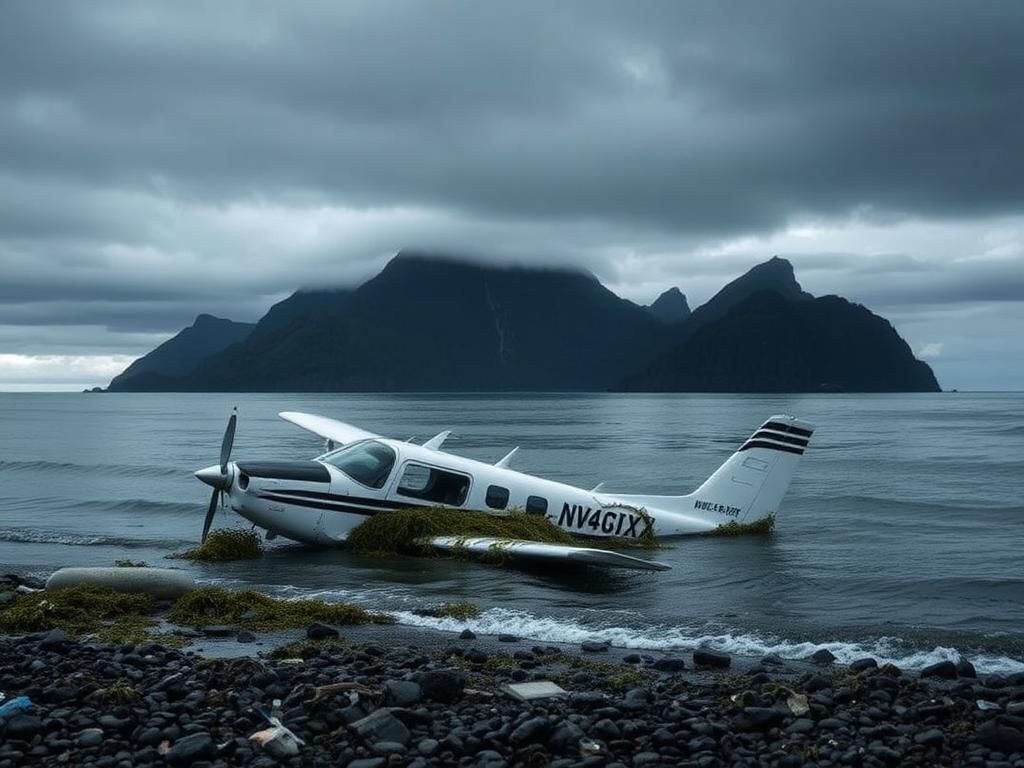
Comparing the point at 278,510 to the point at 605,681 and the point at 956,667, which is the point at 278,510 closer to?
the point at 605,681

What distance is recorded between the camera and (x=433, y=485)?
16969 millimetres

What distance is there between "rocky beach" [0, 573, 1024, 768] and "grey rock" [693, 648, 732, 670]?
0.04ft

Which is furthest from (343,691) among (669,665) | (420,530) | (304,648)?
(420,530)

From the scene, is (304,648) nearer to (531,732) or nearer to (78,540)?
(531,732)

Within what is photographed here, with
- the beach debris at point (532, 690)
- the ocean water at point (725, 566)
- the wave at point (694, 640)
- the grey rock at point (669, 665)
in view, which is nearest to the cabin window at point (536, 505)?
the ocean water at point (725, 566)

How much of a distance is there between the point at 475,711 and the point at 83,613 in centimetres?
595

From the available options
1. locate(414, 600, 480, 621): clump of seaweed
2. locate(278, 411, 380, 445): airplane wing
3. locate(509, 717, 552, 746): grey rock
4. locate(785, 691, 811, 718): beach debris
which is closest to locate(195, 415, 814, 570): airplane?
locate(414, 600, 480, 621): clump of seaweed

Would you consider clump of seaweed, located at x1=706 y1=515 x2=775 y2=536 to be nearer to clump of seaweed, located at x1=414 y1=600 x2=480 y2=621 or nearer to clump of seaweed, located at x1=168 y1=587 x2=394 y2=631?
clump of seaweed, located at x1=414 y1=600 x2=480 y2=621

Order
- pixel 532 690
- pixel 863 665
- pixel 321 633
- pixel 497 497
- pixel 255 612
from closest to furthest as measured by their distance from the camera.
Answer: pixel 532 690 → pixel 863 665 → pixel 321 633 → pixel 255 612 → pixel 497 497

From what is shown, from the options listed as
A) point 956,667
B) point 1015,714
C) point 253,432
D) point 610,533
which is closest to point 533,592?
point 610,533

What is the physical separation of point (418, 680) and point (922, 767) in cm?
345

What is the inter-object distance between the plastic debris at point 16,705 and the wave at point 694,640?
4794 mm

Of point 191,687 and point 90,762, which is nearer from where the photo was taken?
point 90,762

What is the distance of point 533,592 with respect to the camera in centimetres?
1357
